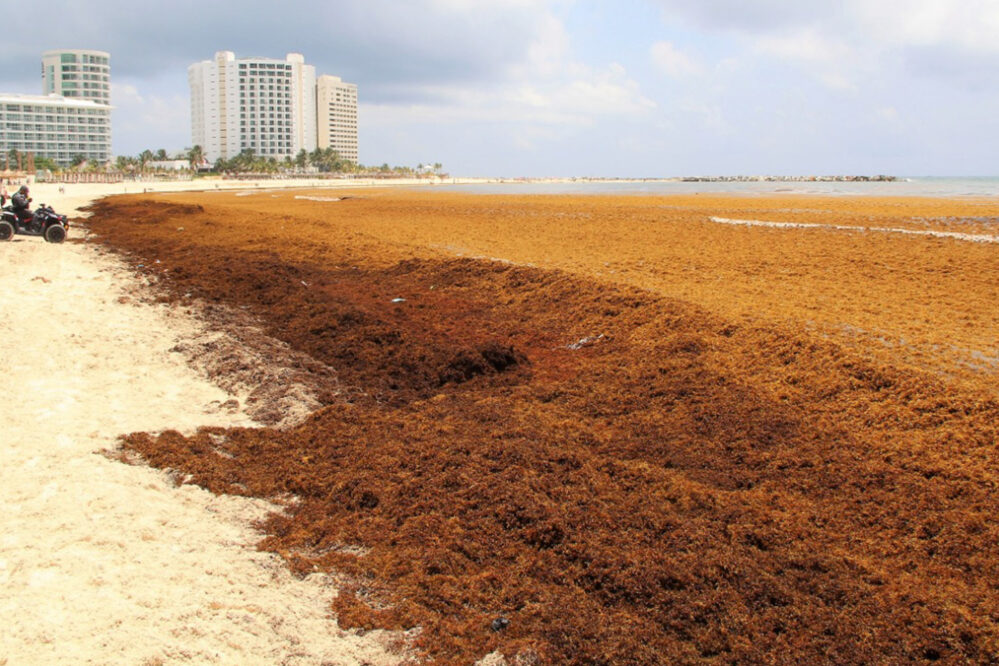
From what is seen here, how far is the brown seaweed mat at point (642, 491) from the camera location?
411 centimetres

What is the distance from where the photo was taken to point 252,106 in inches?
7215

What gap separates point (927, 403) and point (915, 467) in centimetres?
119

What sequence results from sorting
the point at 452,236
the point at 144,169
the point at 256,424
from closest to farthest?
the point at 256,424, the point at 452,236, the point at 144,169

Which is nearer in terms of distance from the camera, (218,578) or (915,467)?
(218,578)

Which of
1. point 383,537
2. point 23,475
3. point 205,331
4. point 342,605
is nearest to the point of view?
point 342,605

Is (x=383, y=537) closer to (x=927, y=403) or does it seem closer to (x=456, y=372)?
(x=456, y=372)

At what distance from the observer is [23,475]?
241 inches

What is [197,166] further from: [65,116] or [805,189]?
[805,189]

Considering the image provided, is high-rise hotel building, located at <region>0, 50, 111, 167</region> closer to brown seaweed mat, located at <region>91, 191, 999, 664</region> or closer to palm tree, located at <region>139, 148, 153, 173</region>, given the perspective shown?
palm tree, located at <region>139, 148, 153, 173</region>

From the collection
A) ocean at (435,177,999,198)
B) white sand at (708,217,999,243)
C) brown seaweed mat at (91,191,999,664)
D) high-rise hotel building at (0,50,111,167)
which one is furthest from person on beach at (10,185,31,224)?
high-rise hotel building at (0,50,111,167)

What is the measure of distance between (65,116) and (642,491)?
177325mm

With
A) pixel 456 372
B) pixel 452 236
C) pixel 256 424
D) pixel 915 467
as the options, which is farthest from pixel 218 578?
pixel 452 236

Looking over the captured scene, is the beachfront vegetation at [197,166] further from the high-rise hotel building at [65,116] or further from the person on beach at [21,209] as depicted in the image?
the person on beach at [21,209]

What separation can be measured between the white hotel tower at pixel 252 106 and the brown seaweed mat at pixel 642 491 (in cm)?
18839
